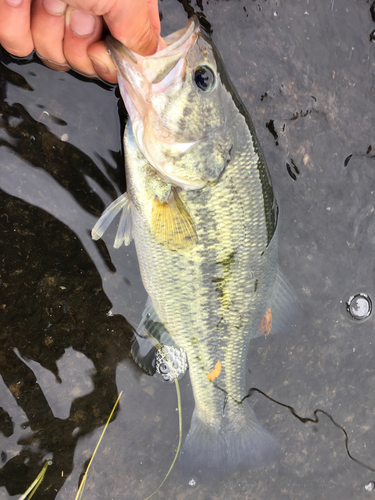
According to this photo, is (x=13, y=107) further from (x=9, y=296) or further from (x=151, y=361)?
(x=151, y=361)

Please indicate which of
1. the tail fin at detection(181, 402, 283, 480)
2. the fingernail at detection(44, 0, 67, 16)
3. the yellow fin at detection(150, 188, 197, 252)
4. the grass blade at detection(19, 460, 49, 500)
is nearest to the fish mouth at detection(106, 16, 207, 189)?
the yellow fin at detection(150, 188, 197, 252)

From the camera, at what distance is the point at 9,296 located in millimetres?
1923

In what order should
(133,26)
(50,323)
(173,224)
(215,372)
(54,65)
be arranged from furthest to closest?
1. (50,323)
2. (215,372)
3. (54,65)
4. (173,224)
5. (133,26)

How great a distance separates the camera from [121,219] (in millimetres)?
1749

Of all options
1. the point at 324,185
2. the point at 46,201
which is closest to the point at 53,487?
the point at 46,201

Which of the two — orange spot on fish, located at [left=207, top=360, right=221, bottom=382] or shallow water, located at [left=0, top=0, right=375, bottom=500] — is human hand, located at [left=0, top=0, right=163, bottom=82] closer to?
shallow water, located at [left=0, top=0, right=375, bottom=500]

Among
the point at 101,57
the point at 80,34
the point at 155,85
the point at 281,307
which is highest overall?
the point at 80,34

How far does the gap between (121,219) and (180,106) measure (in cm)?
67

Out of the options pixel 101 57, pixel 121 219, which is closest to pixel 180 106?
pixel 101 57

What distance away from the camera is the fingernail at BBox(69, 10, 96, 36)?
55.1 inches

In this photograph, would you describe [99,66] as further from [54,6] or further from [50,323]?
[50,323]

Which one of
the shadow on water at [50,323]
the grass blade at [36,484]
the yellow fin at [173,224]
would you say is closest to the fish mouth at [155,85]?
the yellow fin at [173,224]

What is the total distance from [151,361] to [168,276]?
27.9 inches

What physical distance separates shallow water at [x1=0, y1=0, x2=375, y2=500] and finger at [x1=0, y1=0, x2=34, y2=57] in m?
0.13
